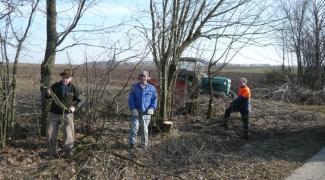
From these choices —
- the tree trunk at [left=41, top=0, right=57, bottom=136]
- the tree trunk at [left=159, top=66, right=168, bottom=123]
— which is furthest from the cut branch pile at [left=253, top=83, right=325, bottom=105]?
the tree trunk at [left=41, top=0, right=57, bottom=136]

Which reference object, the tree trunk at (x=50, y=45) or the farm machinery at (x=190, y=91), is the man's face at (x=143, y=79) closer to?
the tree trunk at (x=50, y=45)

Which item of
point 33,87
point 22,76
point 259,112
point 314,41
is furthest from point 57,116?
point 314,41

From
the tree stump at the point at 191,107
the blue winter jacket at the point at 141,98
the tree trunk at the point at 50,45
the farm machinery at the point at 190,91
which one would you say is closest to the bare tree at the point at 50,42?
the tree trunk at the point at 50,45

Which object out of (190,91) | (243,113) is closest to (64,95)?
(243,113)

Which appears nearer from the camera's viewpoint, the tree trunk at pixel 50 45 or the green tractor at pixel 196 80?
the tree trunk at pixel 50 45

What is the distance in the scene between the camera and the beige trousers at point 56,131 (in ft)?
29.8

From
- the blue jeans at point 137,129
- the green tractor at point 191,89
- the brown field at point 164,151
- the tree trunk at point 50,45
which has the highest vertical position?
the tree trunk at point 50,45

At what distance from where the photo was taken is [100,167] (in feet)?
27.6

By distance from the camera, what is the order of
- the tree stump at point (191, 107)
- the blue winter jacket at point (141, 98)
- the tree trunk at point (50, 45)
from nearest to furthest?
the tree trunk at point (50, 45) < the blue winter jacket at point (141, 98) < the tree stump at point (191, 107)

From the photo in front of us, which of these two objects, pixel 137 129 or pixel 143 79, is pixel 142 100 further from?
pixel 137 129

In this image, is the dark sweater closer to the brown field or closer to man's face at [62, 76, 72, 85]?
man's face at [62, 76, 72, 85]

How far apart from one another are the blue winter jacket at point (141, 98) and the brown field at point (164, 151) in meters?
0.78

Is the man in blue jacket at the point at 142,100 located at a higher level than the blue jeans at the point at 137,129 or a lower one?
higher

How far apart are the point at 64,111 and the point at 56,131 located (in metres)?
0.51
